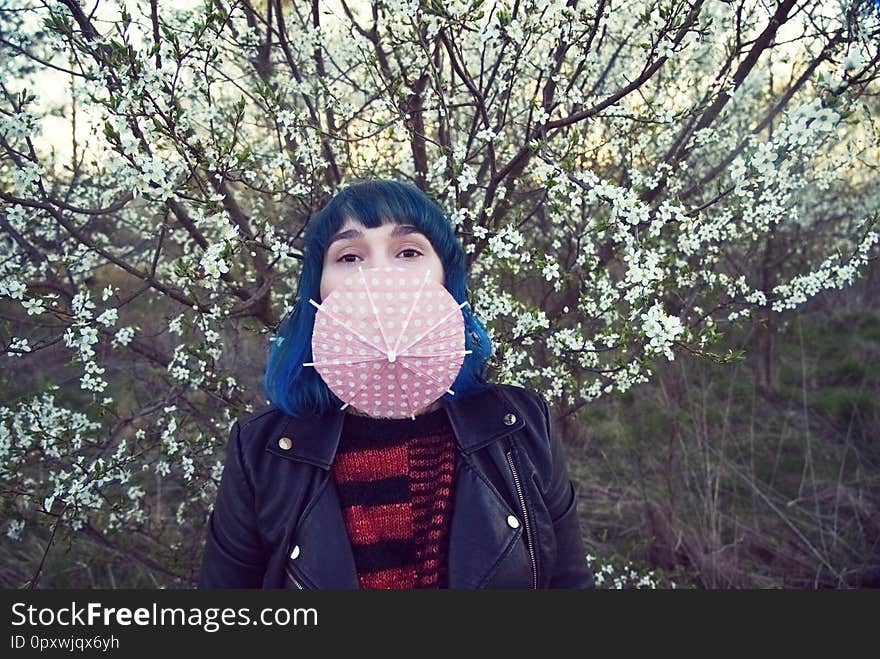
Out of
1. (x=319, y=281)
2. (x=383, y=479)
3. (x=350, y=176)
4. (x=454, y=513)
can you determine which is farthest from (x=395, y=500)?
(x=350, y=176)

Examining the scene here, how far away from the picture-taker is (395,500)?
155 cm

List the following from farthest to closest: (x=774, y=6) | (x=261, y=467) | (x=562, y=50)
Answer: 1. (x=774, y=6)
2. (x=562, y=50)
3. (x=261, y=467)

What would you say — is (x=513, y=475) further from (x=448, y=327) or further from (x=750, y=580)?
(x=750, y=580)

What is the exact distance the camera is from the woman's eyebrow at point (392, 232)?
5.19 ft

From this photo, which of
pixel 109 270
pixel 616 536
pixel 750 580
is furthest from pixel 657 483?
pixel 109 270

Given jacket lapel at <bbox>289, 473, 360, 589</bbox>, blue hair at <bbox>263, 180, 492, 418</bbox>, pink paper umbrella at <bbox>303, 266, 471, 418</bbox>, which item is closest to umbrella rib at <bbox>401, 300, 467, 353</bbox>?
pink paper umbrella at <bbox>303, 266, 471, 418</bbox>

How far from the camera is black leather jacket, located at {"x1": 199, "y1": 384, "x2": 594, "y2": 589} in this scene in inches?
58.5

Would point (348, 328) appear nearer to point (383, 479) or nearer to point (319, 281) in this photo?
point (319, 281)

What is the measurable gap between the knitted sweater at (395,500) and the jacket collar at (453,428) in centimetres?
5

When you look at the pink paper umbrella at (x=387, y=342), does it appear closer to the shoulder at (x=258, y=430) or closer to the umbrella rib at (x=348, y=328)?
the umbrella rib at (x=348, y=328)

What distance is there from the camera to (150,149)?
6.42ft

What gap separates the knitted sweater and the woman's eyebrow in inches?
20.9

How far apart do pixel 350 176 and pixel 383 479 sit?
2075mm

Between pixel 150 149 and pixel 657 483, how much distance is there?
157 inches
